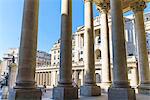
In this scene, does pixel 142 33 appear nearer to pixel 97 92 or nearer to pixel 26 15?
pixel 97 92

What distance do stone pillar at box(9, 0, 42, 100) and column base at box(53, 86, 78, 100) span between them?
5.12 metres

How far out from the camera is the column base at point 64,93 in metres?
25.2

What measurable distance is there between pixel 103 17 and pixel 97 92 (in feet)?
60.6

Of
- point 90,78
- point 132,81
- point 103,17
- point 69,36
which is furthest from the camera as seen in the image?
point 132,81

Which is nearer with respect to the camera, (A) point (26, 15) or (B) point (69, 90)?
(A) point (26, 15)

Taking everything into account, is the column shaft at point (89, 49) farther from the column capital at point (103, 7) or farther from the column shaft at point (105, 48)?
the column capital at point (103, 7)

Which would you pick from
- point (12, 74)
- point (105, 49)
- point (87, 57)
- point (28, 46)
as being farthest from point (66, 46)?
point (12, 74)

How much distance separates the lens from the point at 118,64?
23.4m

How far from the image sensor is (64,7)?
29469 mm

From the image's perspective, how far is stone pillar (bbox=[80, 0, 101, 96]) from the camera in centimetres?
3194

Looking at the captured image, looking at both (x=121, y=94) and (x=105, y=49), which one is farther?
(x=105, y=49)

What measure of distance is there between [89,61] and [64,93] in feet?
A: 33.0

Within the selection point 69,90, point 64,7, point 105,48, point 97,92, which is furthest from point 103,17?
point 69,90

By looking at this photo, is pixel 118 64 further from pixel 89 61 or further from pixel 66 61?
pixel 89 61
